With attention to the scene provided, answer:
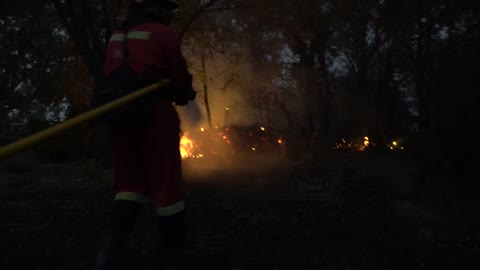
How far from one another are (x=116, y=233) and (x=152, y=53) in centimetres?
110

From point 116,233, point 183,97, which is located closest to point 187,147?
point 183,97

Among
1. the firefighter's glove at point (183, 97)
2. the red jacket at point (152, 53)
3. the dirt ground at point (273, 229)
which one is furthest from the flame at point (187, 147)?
the red jacket at point (152, 53)

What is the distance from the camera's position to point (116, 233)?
2.96 m

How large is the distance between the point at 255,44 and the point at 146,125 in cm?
1583

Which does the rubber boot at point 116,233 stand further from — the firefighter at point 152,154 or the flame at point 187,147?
the flame at point 187,147

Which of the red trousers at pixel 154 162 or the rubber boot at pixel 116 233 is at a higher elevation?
the red trousers at pixel 154 162

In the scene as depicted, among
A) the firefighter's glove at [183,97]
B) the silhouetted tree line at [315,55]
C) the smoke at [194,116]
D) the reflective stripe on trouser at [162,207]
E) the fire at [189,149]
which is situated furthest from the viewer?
the smoke at [194,116]

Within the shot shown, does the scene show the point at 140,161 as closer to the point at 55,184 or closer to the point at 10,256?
the point at 10,256

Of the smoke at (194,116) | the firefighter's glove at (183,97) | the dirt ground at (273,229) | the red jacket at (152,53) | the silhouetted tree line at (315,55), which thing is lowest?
the dirt ground at (273,229)

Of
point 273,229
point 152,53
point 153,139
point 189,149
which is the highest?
point 189,149

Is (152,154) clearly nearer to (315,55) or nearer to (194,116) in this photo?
(315,55)

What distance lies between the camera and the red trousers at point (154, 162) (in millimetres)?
2920

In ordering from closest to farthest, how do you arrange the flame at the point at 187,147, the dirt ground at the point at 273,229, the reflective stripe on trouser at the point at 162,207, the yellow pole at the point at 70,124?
the yellow pole at the point at 70,124, the reflective stripe on trouser at the point at 162,207, the dirt ground at the point at 273,229, the flame at the point at 187,147

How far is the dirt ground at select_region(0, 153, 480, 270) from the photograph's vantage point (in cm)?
345
